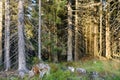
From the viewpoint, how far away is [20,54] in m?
15.7

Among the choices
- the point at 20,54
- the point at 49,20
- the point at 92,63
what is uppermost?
the point at 49,20

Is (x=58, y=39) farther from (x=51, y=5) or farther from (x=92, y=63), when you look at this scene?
(x=92, y=63)

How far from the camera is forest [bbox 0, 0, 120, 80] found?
49.8ft

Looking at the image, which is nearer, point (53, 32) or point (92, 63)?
point (92, 63)

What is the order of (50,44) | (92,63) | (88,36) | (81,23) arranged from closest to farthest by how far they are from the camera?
(92,63) → (50,44) → (81,23) → (88,36)

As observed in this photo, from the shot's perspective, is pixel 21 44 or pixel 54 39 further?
pixel 54 39

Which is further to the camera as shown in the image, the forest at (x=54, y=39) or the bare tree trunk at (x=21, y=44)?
the bare tree trunk at (x=21, y=44)

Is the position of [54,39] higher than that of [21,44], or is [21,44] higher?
A: [21,44]

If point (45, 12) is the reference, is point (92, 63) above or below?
below

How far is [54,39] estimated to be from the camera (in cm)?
2484

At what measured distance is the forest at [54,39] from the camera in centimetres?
→ 1517

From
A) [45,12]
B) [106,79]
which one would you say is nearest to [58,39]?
[45,12]

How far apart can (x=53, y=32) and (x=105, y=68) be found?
31.4 ft

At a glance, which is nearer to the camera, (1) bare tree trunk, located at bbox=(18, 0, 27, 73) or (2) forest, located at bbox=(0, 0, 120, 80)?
(2) forest, located at bbox=(0, 0, 120, 80)
